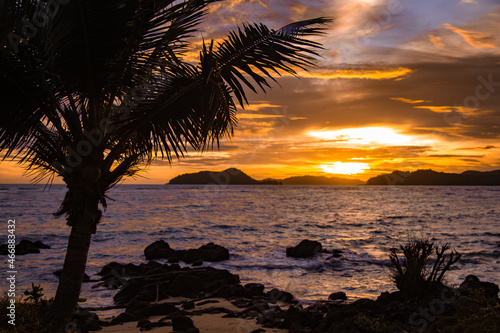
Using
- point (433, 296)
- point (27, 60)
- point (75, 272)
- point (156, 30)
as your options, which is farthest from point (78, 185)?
point (433, 296)

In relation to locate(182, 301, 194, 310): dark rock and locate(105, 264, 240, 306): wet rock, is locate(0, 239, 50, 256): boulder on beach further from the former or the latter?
locate(182, 301, 194, 310): dark rock

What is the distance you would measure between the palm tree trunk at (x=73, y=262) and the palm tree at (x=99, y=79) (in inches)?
0.6

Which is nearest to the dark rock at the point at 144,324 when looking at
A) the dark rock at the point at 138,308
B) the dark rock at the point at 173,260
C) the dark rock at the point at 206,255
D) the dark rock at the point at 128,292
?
the dark rock at the point at 138,308

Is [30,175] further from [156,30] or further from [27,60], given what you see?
[156,30]

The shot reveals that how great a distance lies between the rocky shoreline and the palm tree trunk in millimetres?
2511

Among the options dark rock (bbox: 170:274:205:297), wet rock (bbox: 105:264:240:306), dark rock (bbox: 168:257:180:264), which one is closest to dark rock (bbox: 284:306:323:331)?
wet rock (bbox: 105:264:240:306)

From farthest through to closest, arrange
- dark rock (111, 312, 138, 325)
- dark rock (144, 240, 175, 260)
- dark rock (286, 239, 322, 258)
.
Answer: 1. dark rock (286, 239, 322, 258)
2. dark rock (144, 240, 175, 260)
3. dark rock (111, 312, 138, 325)

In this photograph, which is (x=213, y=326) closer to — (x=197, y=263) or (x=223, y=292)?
(x=223, y=292)

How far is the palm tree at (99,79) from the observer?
5598 mm

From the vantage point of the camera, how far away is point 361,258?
72.6 feet

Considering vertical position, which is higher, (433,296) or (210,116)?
(210,116)

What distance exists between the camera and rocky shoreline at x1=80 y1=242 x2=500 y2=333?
762 centimetres

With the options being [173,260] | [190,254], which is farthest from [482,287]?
[190,254]

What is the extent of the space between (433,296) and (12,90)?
9214mm
